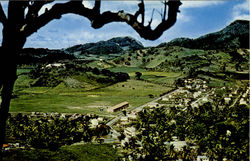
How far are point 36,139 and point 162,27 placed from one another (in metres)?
39.5

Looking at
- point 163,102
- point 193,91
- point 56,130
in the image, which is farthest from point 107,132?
point 193,91

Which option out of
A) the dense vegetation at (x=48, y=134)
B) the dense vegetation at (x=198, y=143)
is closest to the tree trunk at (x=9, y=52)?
the dense vegetation at (x=198, y=143)

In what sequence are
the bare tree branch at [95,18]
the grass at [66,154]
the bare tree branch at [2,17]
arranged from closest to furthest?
the bare tree branch at [95,18] < the bare tree branch at [2,17] < the grass at [66,154]

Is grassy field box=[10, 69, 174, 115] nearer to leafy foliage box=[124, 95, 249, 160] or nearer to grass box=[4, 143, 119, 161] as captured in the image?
leafy foliage box=[124, 95, 249, 160]

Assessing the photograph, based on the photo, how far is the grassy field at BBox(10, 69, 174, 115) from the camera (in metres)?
94.3

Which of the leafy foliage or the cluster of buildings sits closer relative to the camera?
the leafy foliage

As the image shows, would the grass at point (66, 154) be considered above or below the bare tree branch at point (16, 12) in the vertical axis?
below

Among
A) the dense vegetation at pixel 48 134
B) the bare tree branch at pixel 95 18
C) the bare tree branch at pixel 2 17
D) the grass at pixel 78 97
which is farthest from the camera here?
the grass at pixel 78 97

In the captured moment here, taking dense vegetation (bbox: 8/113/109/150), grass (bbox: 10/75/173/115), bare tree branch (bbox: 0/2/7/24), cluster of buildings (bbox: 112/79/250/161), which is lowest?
grass (bbox: 10/75/173/115)

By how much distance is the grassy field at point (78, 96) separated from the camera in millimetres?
94312

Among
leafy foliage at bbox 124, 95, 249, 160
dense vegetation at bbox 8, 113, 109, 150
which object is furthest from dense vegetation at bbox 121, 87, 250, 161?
dense vegetation at bbox 8, 113, 109, 150

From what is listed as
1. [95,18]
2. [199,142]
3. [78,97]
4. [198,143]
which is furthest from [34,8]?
[78,97]

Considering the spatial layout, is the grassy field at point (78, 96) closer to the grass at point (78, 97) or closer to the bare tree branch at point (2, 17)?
the grass at point (78, 97)

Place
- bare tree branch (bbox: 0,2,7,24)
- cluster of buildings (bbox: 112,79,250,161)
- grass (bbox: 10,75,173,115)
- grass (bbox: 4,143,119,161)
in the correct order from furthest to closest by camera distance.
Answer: grass (bbox: 10,75,173,115)
cluster of buildings (bbox: 112,79,250,161)
grass (bbox: 4,143,119,161)
bare tree branch (bbox: 0,2,7,24)
